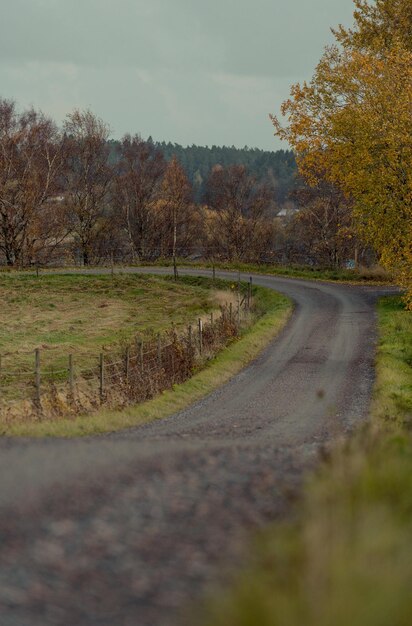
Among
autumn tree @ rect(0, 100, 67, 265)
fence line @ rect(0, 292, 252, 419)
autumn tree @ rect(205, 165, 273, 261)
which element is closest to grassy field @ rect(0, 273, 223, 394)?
fence line @ rect(0, 292, 252, 419)

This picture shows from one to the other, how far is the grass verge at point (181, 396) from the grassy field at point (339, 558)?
7.11 meters

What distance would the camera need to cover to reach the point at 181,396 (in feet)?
59.5

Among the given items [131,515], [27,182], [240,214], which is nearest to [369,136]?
[131,515]

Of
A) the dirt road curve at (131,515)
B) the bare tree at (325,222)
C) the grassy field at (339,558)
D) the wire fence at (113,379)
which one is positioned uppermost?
the bare tree at (325,222)

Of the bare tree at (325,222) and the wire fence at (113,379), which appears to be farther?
the bare tree at (325,222)

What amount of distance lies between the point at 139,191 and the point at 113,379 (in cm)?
4615

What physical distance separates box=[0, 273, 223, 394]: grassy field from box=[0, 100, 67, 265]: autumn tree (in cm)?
683

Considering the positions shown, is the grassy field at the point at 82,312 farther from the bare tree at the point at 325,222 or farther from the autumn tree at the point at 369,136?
the bare tree at the point at 325,222

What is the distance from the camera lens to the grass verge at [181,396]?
13492 millimetres

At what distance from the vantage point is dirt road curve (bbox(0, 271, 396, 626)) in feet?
18.5

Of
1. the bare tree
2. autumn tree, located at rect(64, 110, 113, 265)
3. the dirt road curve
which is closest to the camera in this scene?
the dirt road curve

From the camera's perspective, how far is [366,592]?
495cm

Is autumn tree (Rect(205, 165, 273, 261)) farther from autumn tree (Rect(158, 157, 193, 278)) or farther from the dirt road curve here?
the dirt road curve

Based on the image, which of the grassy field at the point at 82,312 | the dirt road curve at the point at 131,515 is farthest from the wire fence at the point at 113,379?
the dirt road curve at the point at 131,515
